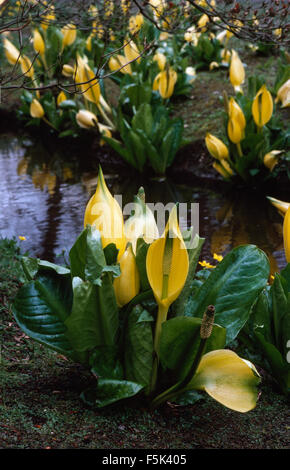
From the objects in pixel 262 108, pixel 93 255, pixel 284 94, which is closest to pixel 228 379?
pixel 93 255

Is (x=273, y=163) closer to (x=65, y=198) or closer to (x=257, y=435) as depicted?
(x=65, y=198)

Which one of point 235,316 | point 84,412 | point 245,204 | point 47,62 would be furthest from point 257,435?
point 47,62

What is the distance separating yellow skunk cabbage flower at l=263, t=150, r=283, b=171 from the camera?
14.2 ft

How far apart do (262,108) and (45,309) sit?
2.84m

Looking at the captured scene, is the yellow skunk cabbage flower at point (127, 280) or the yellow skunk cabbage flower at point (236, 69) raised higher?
the yellow skunk cabbage flower at point (236, 69)

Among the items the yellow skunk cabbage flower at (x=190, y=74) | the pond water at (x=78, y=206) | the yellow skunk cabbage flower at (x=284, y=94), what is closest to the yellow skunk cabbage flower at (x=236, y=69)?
the yellow skunk cabbage flower at (x=284, y=94)

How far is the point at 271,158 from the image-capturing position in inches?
172

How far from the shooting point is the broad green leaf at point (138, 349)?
4.82ft

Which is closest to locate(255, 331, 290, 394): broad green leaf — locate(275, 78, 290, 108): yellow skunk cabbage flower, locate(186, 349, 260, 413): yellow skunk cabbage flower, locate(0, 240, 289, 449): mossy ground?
locate(0, 240, 289, 449): mossy ground

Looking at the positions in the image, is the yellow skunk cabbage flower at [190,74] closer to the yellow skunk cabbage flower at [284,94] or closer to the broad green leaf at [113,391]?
the yellow skunk cabbage flower at [284,94]

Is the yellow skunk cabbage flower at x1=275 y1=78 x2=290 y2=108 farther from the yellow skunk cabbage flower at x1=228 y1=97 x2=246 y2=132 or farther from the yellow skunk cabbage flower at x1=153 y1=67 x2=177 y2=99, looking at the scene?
the yellow skunk cabbage flower at x1=153 y1=67 x2=177 y2=99

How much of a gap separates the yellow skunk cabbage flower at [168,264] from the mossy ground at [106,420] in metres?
0.35

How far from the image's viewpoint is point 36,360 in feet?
6.15
